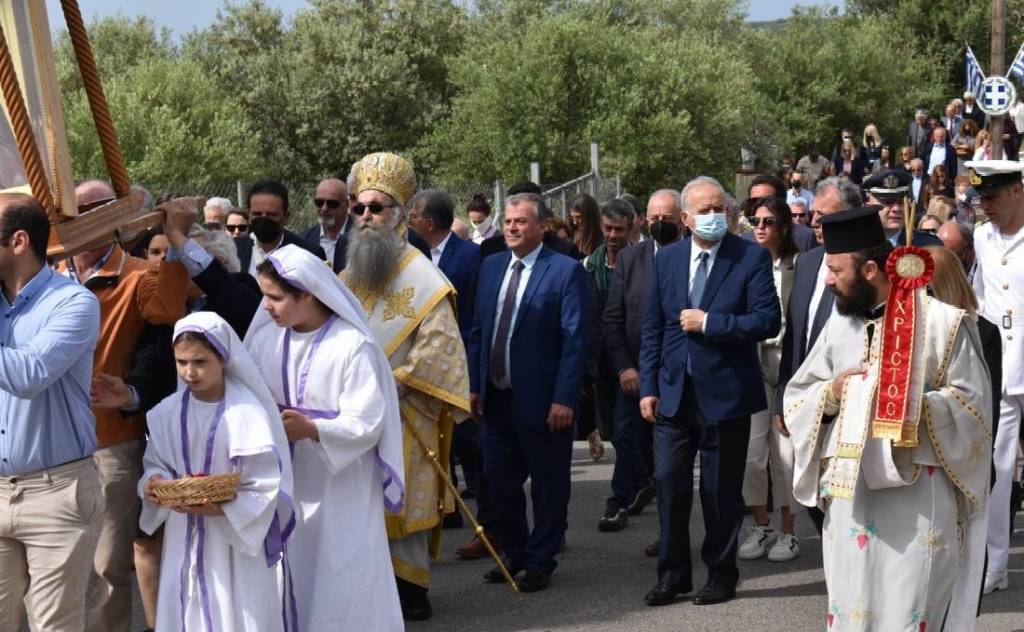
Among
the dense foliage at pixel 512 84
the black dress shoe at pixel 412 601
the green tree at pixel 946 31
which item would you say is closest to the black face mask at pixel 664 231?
the black dress shoe at pixel 412 601

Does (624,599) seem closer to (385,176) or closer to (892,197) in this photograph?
(385,176)

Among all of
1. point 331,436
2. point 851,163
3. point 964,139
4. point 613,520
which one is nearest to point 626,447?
point 613,520

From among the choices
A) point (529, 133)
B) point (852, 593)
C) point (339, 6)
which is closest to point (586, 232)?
point (852, 593)

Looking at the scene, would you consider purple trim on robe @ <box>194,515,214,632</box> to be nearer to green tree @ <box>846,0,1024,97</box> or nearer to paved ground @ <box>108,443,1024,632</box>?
paved ground @ <box>108,443,1024,632</box>

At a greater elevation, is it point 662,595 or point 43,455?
point 43,455

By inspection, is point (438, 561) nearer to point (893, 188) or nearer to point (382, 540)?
point (382, 540)

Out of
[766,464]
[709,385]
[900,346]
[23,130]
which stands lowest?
[766,464]

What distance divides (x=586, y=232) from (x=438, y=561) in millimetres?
3614

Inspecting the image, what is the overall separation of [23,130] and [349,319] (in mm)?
1537

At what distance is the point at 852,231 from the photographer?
564 cm

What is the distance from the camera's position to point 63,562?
5.64m

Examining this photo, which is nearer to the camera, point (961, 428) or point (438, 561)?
point (961, 428)

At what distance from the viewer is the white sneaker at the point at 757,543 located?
913 centimetres

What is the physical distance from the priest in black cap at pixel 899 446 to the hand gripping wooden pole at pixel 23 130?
2789mm
